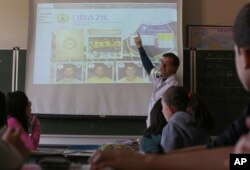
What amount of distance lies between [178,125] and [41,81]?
8.60 ft

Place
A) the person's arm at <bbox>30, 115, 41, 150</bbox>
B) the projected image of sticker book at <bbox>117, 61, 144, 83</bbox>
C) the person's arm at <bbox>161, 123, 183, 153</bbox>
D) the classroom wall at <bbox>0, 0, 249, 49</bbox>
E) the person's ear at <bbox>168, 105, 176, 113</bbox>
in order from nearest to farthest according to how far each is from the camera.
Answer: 1. the person's arm at <bbox>161, 123, 183, 153</bbox>
2. the person's ear at <bbox>168, 105, 176, 113</bbox>
3. the person's arm at <bbox>30, 115, 41, 150</bbox>
4. the projected image of sticker book at <bbox>117, 61, 144, 83</bbox>
5. the classroom wall at <bbox>0, 0, 249, 49</bbox>

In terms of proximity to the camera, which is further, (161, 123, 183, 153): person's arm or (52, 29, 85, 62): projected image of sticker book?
(52, 29, 85, 62): projected image of sticker book

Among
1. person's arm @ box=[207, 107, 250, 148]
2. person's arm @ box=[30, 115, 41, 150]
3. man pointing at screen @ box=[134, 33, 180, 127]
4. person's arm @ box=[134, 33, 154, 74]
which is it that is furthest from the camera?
person's arm @ box=[134, 33, 154, 74]

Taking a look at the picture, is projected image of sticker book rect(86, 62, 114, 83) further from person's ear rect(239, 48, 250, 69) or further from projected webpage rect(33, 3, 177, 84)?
person's ear rect(239, 48, 250, 69)

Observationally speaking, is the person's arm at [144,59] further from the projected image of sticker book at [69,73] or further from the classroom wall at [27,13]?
the projected image of sticker book at [69,73]

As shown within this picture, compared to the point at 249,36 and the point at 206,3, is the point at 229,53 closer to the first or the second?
the point at 206,3

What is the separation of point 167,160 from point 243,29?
1.22 ft

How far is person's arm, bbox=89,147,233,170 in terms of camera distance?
993mm

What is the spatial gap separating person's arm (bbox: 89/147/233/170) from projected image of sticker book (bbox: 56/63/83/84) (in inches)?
144

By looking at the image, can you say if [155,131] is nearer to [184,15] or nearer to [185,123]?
[185,123]

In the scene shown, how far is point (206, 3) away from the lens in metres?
4.88

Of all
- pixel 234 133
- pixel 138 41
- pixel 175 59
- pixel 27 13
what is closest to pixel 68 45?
pixel 27 13

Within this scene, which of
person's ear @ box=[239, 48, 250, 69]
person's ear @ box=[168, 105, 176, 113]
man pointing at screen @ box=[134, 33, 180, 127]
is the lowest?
person's ear @ box=[168, 105, 176, 113]

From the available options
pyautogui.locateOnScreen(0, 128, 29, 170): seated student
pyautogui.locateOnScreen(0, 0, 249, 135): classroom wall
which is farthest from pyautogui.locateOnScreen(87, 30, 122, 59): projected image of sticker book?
pyautogui.locateOnScreen(0, 128, 29, 170): seated student
